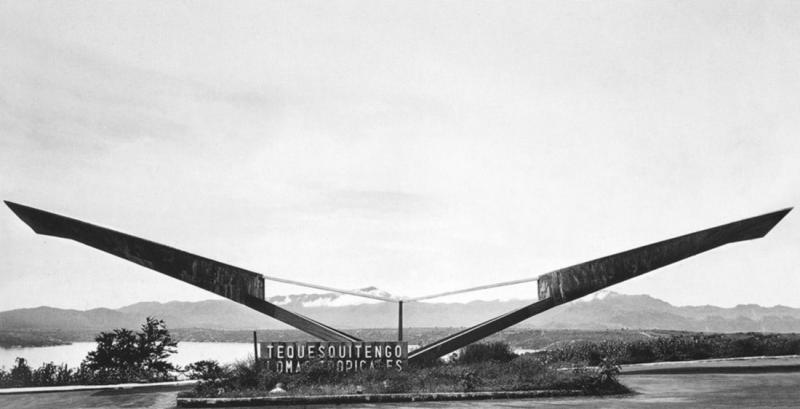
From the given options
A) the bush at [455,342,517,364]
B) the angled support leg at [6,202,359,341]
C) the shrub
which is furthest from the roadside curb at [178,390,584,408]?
the shrub

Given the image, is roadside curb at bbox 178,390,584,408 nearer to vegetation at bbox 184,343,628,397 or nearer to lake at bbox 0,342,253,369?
vegetation at bbox 184,343,628,397

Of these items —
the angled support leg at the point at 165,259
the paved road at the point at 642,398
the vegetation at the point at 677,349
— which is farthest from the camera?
the vegetation at the point at 677,349

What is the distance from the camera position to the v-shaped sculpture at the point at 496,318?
18.4m

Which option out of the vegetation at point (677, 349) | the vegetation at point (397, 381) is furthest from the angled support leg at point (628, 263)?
the vegetation at point (677, 349)

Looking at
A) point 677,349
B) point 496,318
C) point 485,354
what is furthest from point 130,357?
point 677,349

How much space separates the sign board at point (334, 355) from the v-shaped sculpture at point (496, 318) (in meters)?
0.73

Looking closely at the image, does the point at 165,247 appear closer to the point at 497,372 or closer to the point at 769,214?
the point at 497,372

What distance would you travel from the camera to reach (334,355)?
19.3m

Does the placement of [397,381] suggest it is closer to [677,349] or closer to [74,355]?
[677,349]

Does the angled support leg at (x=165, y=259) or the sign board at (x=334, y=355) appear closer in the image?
the angled support leg at (x=165, y=259)

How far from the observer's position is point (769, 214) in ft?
63.3

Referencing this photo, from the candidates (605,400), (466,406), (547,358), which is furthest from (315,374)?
(547,358)

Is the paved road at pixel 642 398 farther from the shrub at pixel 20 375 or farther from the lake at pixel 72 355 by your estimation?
the lake at pixel 72 355

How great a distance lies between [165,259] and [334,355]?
522 centimetres
